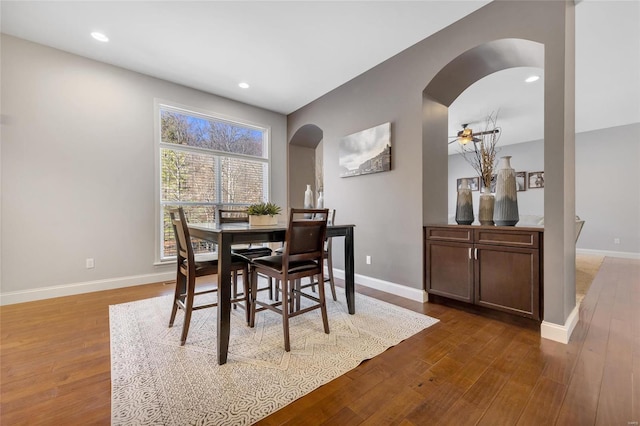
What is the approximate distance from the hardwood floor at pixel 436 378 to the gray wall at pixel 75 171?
84cm

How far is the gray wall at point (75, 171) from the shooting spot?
2.78 m

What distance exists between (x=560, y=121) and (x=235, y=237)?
8.33 feet

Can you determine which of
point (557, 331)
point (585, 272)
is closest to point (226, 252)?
point (557, 331)

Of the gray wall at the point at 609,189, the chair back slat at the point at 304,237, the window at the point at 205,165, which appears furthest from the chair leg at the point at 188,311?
the gray wall at the point at 609,189

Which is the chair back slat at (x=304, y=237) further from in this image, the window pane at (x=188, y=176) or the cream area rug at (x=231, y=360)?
the window pane at (x=188, y=176)

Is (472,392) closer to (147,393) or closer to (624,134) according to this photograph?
(147,393)

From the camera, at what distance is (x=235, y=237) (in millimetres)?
1790

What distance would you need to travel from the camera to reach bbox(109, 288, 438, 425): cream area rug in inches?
51.0

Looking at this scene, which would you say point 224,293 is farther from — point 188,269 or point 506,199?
point 506,199

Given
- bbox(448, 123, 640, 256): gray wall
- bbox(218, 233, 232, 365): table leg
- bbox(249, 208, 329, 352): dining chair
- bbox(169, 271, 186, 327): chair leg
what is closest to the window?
bbox(169, 271, 186, 327): chair leg

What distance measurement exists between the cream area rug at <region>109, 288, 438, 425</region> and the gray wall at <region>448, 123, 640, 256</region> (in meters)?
5.59

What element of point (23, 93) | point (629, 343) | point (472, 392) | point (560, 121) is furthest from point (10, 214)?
point (629, 343)

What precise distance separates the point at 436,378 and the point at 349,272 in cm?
115

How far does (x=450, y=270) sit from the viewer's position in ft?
8.53
